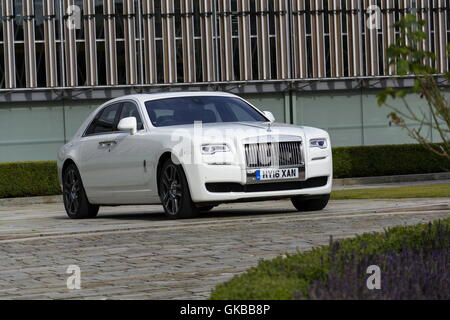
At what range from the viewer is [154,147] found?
1423 cm

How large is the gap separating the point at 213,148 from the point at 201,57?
2716cm

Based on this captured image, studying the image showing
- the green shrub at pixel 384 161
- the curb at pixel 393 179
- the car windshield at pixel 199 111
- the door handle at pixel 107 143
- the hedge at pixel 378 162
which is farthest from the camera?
the green shrub at pixel 384 161

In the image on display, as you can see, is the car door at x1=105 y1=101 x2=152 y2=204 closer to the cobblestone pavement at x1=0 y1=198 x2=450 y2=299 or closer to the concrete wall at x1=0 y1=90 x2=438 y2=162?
the cobblestone pavement at x1=0 y1=198 x2=450 y2=299

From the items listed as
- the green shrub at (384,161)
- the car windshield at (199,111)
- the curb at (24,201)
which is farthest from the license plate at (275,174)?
the green shrub at (384,161)

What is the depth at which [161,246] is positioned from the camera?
10742 mm

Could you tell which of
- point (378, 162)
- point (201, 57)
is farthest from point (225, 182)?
point (201, 57)

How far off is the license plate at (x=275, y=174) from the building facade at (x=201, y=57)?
988 inches

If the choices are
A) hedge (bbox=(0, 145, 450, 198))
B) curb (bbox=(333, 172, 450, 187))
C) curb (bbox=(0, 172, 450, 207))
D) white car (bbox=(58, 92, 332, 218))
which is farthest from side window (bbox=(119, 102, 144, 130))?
curb (bbox=(333, 172, 450, 187))

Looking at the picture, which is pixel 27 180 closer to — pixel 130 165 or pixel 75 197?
pixel 75 197

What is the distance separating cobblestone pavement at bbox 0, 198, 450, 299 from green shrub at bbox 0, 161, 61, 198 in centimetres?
1424

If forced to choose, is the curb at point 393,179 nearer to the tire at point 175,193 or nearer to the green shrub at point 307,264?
the tire at point 175,193

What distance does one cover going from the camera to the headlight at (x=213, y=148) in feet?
44.4

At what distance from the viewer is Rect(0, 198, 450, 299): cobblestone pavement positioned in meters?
8.05

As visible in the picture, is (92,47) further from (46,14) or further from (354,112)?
(354,112)
